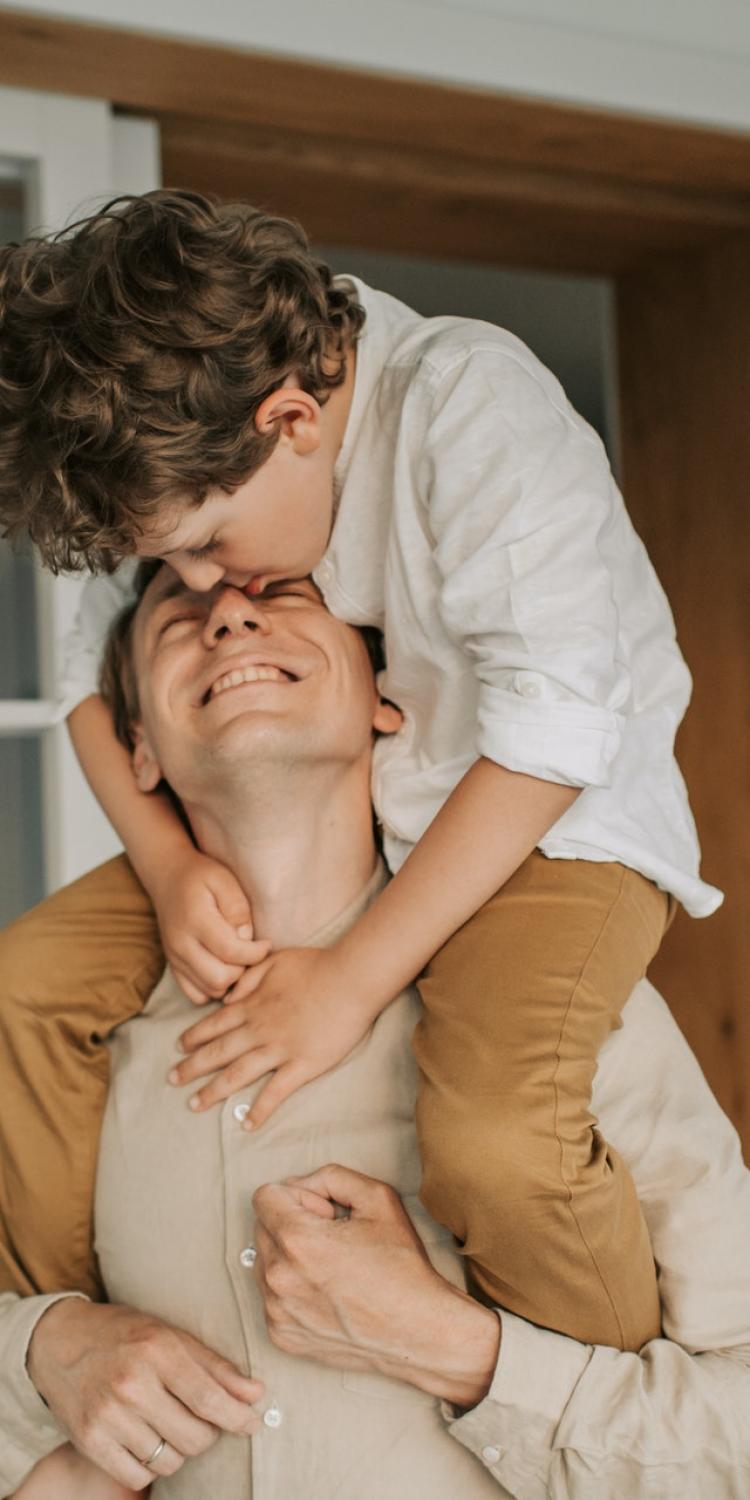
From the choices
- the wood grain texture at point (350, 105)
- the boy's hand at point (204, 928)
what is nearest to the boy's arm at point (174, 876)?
the boy's hand at point (204, 928)

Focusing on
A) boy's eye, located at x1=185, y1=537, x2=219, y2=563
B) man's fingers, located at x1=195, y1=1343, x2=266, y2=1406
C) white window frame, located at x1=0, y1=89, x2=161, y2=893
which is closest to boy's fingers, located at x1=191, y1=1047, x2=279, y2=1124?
man's fingers, located at x1=195, y1=1343, x2=266, y2=1406

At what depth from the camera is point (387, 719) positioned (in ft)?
5.17

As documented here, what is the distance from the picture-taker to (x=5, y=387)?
1.41 m

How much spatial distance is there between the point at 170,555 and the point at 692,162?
1.46 m

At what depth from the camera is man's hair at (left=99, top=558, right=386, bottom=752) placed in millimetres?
1666

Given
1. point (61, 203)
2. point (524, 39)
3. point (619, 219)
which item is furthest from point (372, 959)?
point (619, 219)

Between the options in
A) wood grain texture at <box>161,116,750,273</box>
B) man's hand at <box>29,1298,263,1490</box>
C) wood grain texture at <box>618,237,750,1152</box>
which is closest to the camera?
man's hand at <box>29,1298,263,1490</box>

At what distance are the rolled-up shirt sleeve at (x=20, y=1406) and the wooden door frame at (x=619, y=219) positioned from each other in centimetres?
143

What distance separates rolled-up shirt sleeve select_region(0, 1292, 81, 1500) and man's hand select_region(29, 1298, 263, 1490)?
42mm

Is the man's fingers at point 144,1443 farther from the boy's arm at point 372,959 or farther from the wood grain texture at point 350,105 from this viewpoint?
the wood grain texture at point 350,105

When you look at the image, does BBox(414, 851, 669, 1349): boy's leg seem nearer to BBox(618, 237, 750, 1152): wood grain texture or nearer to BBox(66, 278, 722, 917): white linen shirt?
BBox(66, 278, 722, 917): white linen shirt

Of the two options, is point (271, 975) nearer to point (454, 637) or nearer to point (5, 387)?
point (454, 637)

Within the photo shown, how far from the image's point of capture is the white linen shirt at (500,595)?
129 cm

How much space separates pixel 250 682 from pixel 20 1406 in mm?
695
